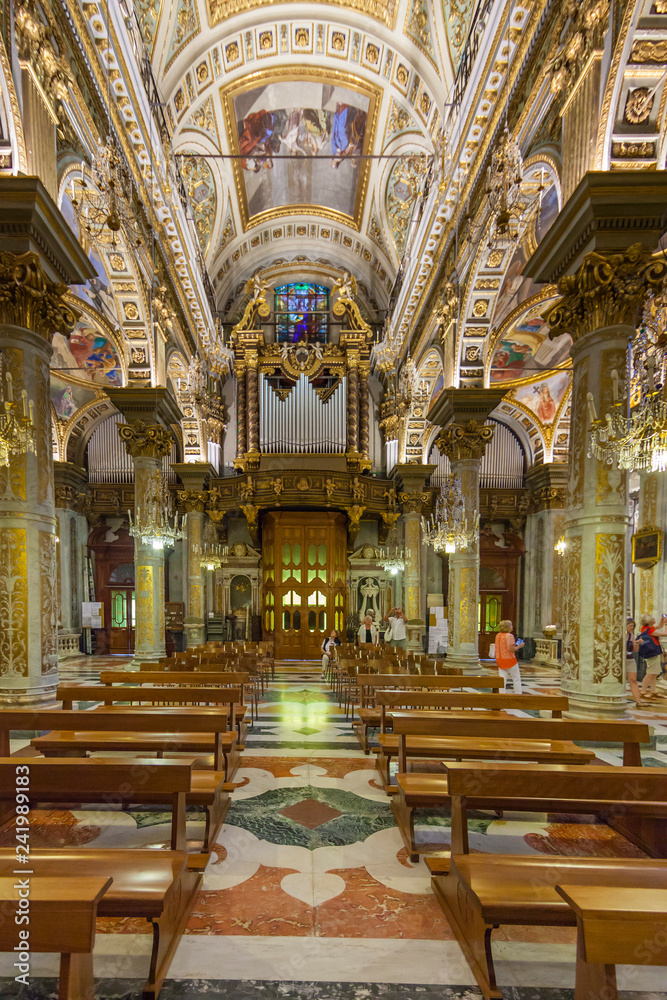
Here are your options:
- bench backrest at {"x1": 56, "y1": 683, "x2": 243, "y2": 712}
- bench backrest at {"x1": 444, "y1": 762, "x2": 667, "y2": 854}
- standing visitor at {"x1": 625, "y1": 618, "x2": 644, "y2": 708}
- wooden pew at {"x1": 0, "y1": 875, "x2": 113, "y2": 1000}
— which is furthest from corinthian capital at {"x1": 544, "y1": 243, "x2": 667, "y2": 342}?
wooden pew at {"x1": 0, "y1": 875, "x2": 113, "y2": 1000}

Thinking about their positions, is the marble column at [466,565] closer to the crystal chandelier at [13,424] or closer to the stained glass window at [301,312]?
the crystal chandelier at [13,424]

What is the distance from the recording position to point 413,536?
59.6 feet

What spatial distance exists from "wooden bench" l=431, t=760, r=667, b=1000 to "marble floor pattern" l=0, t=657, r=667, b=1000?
16 centimetres

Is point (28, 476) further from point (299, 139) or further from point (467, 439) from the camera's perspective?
point (299, 139)

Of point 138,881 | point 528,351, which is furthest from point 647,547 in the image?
point 138,881

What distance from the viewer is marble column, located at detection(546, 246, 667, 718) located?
238 inches

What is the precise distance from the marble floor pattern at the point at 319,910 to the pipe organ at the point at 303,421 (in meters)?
13.7

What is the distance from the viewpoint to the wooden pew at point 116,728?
168 inches

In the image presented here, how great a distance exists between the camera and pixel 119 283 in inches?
423

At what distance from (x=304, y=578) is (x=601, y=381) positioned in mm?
13304

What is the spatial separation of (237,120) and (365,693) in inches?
537

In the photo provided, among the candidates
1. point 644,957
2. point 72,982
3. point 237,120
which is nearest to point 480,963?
point 644,957

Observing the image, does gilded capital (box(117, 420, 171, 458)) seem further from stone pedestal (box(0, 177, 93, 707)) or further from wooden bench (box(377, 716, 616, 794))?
wooden bench (box(377, 716, 616, 794))

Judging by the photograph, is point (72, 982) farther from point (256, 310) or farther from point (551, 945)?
point (256, 310)
